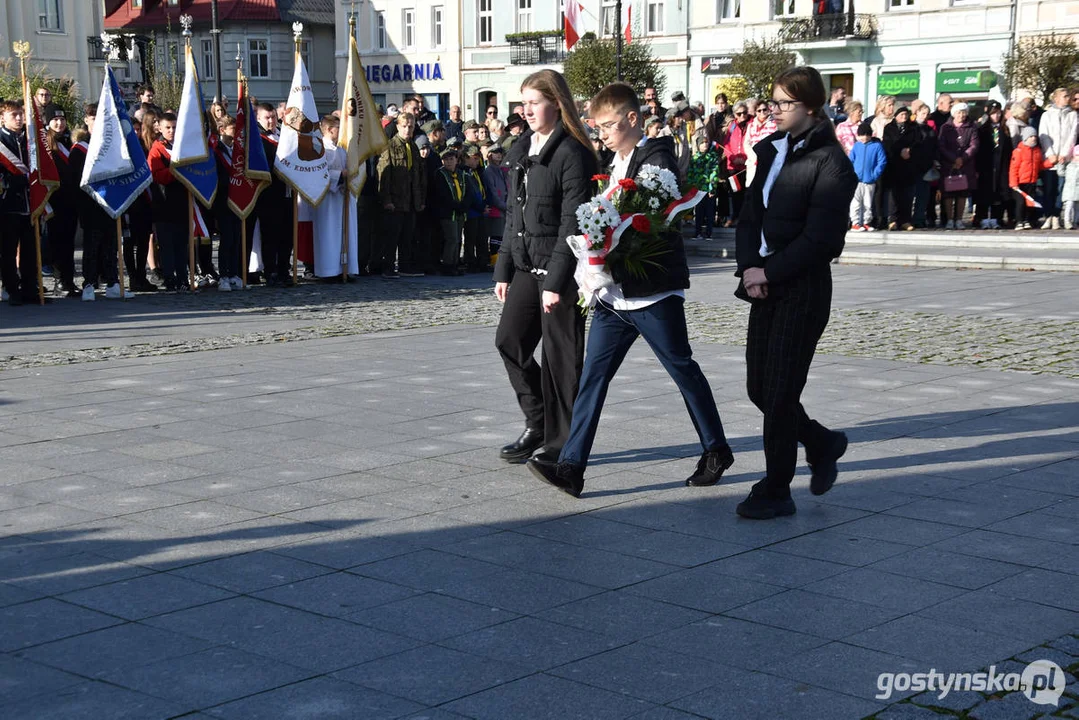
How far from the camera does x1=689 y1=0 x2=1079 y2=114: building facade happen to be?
143 feet

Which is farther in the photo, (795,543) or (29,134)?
(29,134)

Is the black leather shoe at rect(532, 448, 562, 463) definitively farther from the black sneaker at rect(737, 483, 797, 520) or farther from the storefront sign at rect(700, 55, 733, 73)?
the storefront sign at rect(700, 55, 733, 73)

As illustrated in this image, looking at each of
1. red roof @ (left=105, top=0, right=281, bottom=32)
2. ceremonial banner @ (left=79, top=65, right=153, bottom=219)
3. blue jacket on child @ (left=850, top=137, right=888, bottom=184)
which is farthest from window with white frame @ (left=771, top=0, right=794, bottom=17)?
ceremonial banner @ (left=79, top=65, right=153, bottom=219)

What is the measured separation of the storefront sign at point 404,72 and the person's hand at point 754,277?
189 feet

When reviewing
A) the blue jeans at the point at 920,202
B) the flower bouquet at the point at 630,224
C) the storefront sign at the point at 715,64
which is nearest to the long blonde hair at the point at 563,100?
the flower bouquet at the point at 630,224

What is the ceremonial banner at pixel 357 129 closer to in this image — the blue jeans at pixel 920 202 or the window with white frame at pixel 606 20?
the blue jeans at pixel 920 202

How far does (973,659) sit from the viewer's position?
15.1ft

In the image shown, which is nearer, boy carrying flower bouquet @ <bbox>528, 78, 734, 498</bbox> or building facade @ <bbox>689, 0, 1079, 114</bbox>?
boy carrying flower bouquet @ <bbox>528, 78, 734, 498</bbox>

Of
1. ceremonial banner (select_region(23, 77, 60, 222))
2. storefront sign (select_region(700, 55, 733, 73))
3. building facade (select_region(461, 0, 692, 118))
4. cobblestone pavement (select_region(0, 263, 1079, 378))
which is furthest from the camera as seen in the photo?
building facade (select_region(461, 0, 692, 118))

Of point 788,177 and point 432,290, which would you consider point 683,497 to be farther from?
point 432,290

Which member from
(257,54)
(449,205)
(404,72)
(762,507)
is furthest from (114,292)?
(257,54)

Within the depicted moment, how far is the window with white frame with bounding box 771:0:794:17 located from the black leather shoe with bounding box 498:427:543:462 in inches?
1755

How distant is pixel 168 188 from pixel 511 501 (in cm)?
1066

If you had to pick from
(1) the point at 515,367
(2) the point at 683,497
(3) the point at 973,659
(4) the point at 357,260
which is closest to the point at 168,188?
(4) the point at 357,260
